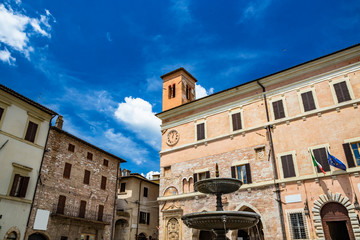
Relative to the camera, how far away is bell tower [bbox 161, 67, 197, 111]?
23.3 metres

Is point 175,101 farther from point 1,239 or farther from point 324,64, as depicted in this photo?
point 1,239

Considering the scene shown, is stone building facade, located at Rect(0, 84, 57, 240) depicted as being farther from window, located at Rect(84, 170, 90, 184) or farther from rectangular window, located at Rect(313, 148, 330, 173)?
rectangular window, located at Rect(313, 148, 330, 173)

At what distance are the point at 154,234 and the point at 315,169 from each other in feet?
66.5

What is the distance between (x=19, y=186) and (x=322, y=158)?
18431mm

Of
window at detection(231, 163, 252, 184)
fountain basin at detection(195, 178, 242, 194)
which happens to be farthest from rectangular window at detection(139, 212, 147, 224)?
fountain basin at detection(195, 178, 242, 194)

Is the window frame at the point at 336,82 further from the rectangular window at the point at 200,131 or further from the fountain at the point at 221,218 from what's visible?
the rectangular window at the point at 200,131

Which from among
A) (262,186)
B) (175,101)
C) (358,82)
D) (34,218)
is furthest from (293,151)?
(34,218)

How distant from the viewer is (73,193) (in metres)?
21.6

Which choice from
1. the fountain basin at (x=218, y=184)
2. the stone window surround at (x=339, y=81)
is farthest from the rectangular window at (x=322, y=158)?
the fountain basin at (x=218, y=184)

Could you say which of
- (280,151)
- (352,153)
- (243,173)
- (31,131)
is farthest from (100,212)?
(352,153)

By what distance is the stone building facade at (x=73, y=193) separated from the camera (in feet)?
62.8

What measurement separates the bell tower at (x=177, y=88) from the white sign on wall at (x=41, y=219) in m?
11.9

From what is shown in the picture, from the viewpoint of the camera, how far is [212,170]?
18.3 metres

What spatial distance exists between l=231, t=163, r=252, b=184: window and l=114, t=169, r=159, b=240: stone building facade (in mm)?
12029
